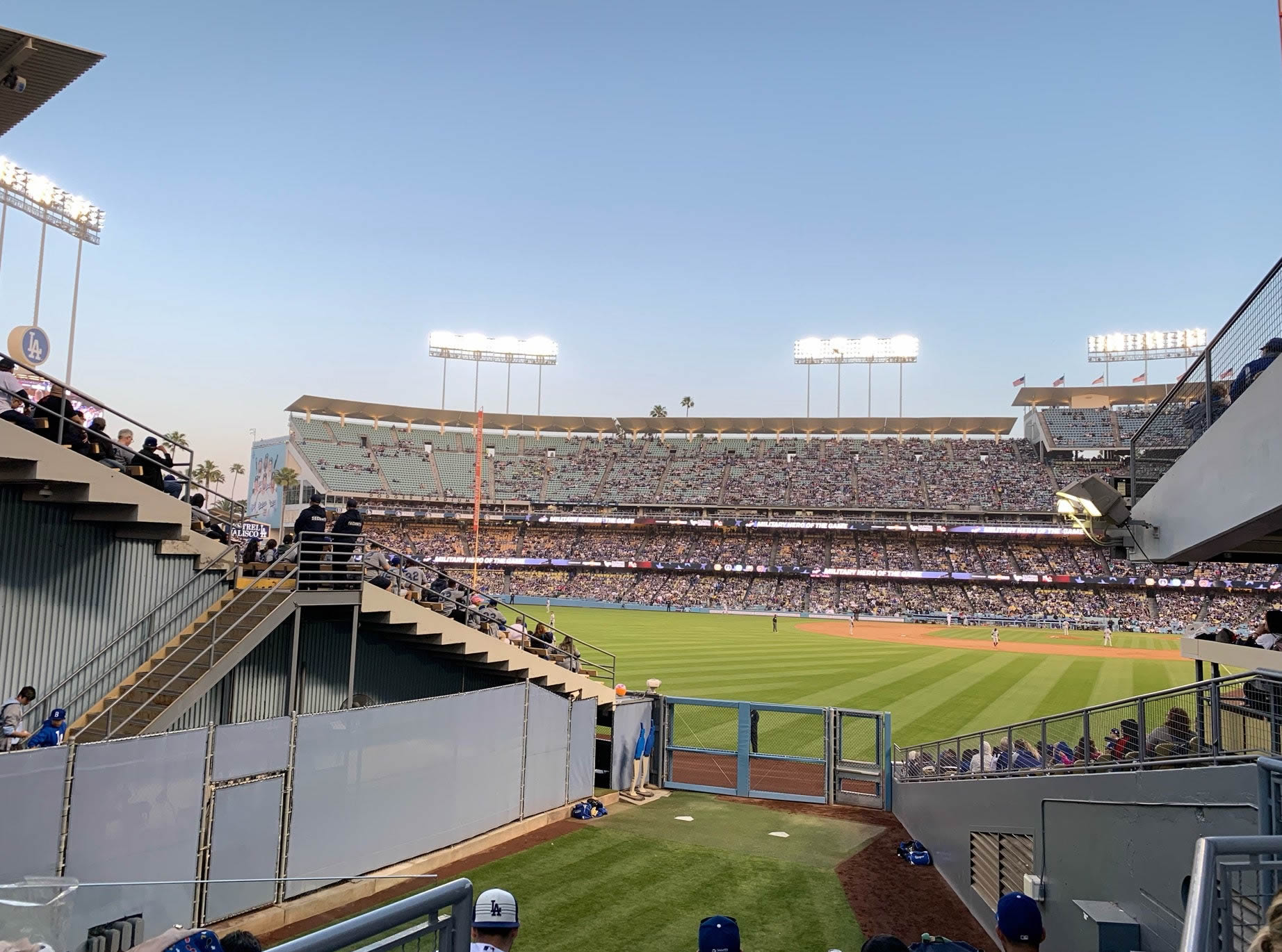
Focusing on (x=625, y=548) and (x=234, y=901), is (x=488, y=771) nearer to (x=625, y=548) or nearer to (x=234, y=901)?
(x=234, y=901)

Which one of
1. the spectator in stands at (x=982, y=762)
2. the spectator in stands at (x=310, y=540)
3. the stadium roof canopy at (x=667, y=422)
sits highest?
the stadium roof canopy at (x=667, y=422)

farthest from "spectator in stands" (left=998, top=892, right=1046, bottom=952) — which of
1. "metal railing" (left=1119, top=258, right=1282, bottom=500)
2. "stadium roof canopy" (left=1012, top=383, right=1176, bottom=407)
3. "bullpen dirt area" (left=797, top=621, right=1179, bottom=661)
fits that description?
"stadium roof canopy" (left=1012, top=383, right=1176, bottom=407)

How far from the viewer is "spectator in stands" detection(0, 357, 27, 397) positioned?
10.1 metres

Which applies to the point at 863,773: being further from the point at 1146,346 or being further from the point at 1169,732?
the point at 1146,346

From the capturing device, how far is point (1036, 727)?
19.7 meters

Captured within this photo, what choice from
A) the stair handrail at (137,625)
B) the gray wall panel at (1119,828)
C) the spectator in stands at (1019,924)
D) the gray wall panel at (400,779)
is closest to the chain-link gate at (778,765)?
the gray wall panel at (400,779)

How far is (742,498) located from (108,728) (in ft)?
240

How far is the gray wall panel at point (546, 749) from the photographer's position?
45.3 feet

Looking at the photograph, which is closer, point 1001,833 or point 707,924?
point 707,924

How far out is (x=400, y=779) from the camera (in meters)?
11.2

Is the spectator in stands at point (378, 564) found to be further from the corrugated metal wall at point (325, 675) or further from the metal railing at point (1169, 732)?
the metal railing at point (1169, 732)

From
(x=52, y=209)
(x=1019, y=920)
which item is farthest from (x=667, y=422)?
(x=1019, y=920)

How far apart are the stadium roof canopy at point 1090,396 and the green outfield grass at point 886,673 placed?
3922 cm

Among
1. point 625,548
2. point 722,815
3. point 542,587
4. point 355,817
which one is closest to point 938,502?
point 625,548
